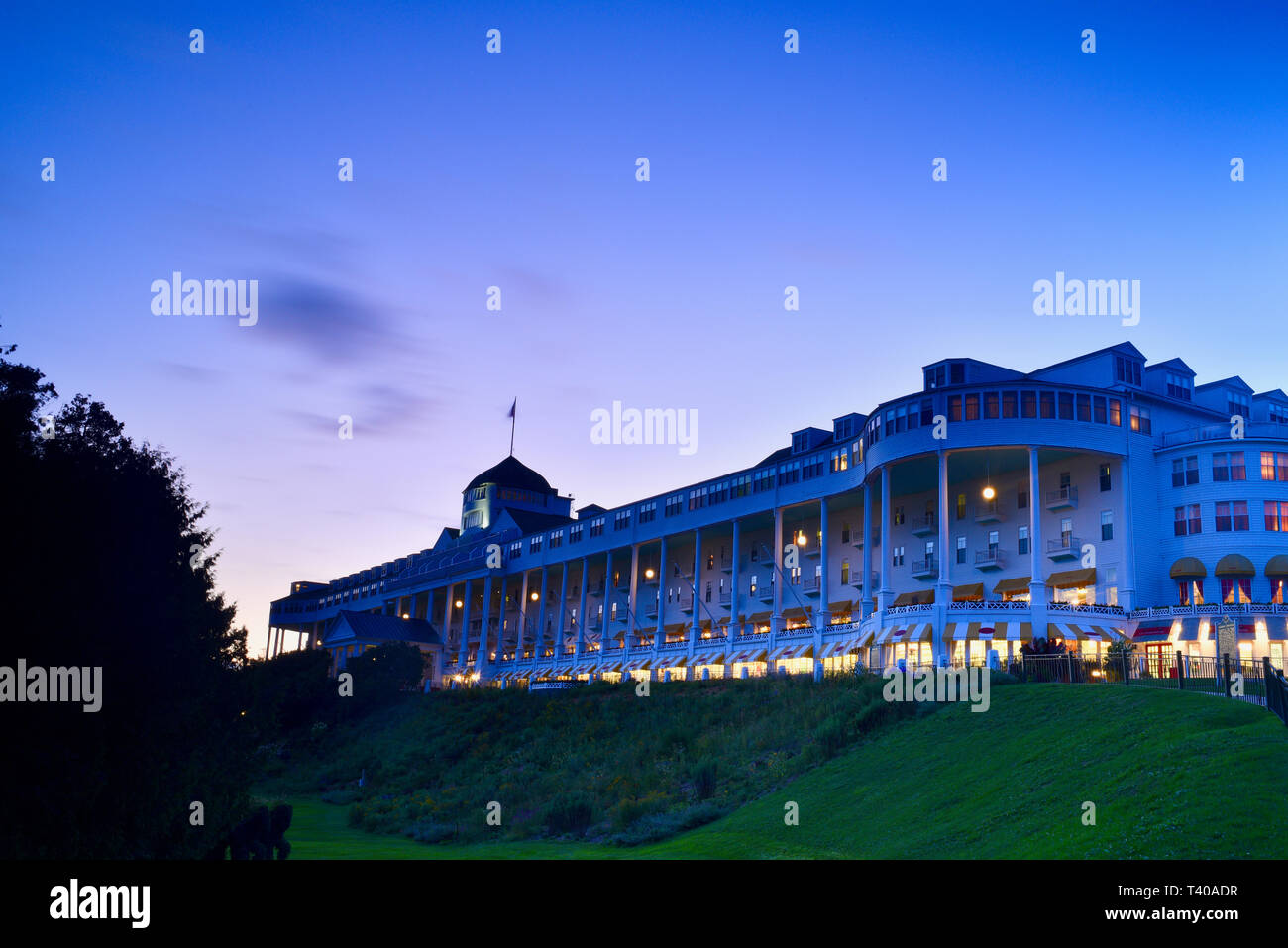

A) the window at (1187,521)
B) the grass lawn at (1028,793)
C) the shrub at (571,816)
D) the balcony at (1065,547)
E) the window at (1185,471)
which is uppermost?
the window at (1185,471)

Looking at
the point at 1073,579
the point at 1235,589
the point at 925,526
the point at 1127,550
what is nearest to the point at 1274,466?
the point at 1235,589

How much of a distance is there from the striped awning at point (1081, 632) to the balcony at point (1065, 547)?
21.3 feet

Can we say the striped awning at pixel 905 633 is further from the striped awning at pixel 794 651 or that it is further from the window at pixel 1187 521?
the window at pixel 1187 521

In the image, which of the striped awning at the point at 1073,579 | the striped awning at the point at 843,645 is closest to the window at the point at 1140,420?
the striped awning at the point at 1073,579

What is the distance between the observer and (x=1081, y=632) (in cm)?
5294

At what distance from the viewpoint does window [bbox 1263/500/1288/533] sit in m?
55.0

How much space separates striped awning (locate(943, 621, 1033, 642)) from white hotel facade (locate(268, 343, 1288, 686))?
10 cm

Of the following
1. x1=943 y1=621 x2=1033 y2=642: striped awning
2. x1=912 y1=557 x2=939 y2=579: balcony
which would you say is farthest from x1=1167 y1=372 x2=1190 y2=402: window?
x1=943 y1=621 x2=1033 y2=642: striped awning

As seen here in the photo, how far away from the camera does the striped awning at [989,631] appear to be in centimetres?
5369

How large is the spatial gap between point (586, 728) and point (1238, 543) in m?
35.6

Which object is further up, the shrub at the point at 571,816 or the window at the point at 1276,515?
the window at the point at 1276,515

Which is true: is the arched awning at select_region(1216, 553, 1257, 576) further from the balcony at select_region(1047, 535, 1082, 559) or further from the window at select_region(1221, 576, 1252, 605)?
the balcony at select_region(1047, 535, 1082, 559)
